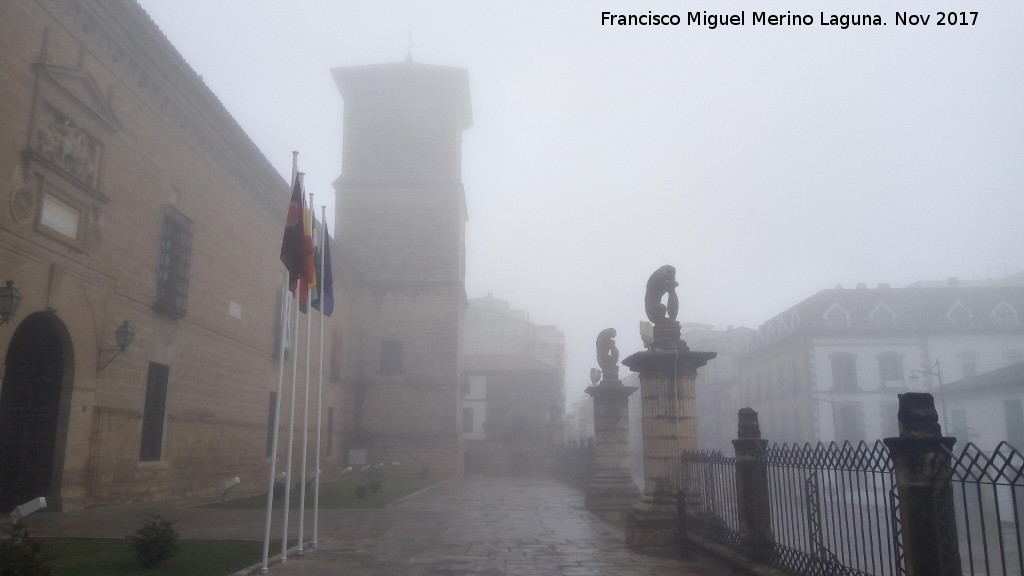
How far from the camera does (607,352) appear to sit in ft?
55.3

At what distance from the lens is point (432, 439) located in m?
33.3

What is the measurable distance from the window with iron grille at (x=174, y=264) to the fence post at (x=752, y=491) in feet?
38.8

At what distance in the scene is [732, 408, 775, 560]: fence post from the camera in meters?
7.34

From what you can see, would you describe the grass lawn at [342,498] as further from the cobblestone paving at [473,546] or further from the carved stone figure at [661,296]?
the carved stone figure at [661,296]

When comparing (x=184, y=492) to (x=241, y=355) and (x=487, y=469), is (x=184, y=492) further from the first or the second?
(x=487, y=469)

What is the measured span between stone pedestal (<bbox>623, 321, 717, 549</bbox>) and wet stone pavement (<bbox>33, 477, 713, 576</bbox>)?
0.52 m

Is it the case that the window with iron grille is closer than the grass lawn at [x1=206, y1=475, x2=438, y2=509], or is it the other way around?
the window with iron grille

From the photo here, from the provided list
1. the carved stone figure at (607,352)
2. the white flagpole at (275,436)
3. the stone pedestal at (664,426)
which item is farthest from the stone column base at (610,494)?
the white flagpole at (275,436)

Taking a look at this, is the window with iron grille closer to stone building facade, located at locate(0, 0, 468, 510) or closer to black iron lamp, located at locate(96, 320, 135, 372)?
stone building facade, located at locate(0, 0, 468, 510)

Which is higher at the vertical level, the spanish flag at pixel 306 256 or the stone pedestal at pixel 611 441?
the spanish flag at pixel 306 256

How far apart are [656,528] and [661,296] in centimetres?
311

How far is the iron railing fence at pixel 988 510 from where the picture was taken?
377 centimetres

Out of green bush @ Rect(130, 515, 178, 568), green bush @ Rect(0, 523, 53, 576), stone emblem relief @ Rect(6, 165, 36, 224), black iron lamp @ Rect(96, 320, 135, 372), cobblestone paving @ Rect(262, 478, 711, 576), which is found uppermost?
stone emblem relief @ Rect(6, 165, 36, 224)

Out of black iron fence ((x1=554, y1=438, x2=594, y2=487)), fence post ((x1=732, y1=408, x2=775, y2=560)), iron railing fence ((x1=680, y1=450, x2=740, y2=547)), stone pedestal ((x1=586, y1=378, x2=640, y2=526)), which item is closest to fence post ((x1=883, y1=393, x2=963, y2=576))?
fence post ((x1=732, y1=408, x2=775, y2=560))
